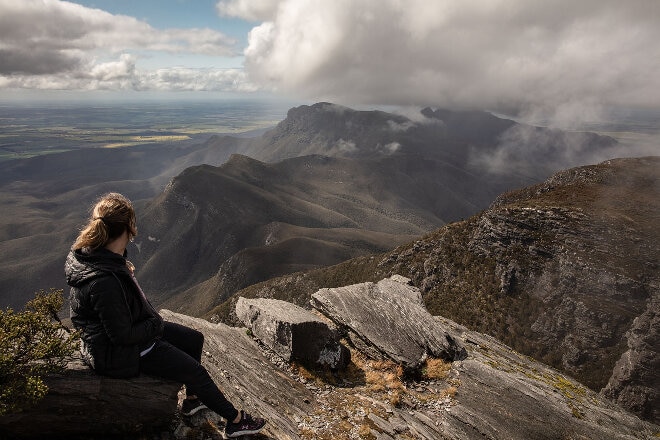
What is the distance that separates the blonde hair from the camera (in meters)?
10.1

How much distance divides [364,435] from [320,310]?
1373cm

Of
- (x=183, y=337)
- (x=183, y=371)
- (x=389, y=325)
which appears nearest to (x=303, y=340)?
(x=389, y=325)

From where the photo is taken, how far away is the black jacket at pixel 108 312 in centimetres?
984

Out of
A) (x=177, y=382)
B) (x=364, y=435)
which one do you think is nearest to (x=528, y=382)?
(x=364, y=435)

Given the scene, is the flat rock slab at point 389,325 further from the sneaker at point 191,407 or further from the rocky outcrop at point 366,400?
the sneaker at point 191,407

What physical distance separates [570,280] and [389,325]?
104m

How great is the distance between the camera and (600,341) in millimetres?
95312

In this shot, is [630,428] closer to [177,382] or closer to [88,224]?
[177,382]

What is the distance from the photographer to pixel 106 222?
10.4m

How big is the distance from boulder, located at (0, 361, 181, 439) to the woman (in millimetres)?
453

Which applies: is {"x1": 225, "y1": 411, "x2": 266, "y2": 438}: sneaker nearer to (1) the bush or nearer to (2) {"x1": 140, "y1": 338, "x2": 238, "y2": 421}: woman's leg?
(2) {"x1": 140, "y1": 338, "x2": 238, "y2": 421}: woman's leg

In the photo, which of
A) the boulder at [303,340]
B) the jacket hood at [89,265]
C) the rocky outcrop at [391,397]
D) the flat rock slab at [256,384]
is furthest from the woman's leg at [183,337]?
the boulder at [303,340]

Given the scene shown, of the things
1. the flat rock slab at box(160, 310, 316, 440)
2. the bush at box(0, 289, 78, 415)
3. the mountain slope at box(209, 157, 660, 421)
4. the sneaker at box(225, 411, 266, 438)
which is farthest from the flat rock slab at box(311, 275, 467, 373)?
the mountain slope at box(209, 157, 660, 421)

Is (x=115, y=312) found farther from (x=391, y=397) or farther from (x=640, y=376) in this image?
(x=640, y=376)
